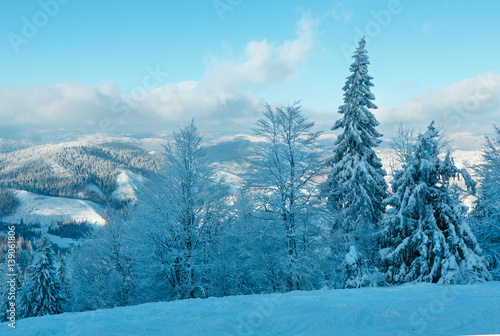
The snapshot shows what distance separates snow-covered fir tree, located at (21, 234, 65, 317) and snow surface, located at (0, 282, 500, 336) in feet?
73.8

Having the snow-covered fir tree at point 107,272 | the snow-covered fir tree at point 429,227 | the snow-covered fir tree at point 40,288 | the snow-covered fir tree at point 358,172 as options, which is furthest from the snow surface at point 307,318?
the snow-covered fir tree at point 40,288

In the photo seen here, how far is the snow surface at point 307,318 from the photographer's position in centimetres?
464

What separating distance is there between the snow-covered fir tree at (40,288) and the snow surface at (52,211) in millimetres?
155651

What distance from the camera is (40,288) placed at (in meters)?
23.6

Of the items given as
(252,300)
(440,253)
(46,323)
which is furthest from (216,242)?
(440,253)

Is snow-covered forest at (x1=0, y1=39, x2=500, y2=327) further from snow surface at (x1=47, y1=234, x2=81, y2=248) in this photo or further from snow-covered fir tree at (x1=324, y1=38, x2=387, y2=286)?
snow surface at (x1=47, y1=234, x2=81, y2=248)

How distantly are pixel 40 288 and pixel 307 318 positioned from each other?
28.4 meters

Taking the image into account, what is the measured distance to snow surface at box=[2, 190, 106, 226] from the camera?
555ft

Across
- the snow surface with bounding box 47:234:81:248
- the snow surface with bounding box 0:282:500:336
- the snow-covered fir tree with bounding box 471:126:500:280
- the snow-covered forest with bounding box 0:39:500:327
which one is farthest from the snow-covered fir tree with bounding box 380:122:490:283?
the snow surface with bounding box 47:234:81:248

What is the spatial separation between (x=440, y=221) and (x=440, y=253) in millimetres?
1401

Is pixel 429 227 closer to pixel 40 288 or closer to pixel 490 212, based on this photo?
pixel 490 212

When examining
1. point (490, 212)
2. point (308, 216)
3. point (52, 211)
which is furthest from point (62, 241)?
point (490, 212)

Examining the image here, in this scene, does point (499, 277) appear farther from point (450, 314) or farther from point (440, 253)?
point (450, 314)

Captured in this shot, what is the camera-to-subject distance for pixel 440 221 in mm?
10898
